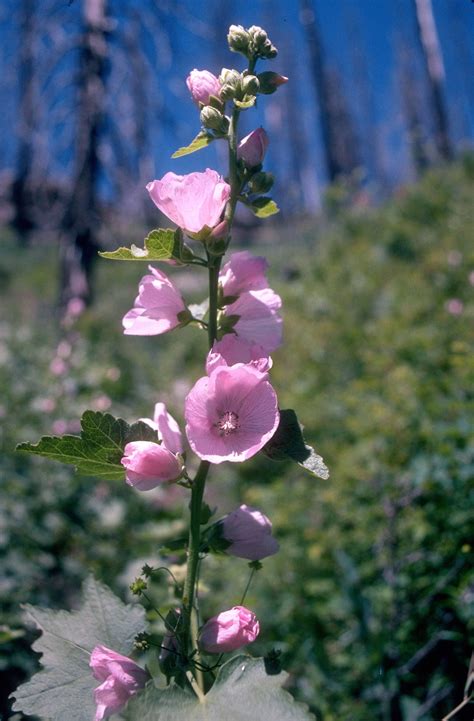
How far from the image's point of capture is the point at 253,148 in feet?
3.66

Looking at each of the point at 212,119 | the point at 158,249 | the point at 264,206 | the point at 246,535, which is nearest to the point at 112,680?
the point at 246,535

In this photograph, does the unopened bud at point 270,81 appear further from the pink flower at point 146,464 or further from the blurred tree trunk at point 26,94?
the blurred tree trunk at point 26,94

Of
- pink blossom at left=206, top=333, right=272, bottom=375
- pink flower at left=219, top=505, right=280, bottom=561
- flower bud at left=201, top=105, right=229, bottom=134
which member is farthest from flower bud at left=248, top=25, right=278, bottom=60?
pink flower at left=219, top=505, right=280, bottom=561

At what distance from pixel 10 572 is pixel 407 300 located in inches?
149

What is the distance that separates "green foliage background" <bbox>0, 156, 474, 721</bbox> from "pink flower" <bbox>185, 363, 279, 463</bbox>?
0.34 m

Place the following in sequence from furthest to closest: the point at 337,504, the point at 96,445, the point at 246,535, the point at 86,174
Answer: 1. the point at 86,174
2. the point at 337,504
3. the point at 246,535
4. the point at 96,445

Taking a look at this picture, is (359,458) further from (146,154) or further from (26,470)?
(146,154)

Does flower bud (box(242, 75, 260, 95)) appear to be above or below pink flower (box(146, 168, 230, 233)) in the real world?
above

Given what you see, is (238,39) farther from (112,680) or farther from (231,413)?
(112,680)

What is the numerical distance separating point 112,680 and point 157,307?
63cm

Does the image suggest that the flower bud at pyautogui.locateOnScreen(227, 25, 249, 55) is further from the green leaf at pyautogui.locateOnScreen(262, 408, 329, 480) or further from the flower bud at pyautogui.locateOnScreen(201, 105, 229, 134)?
the green leaf at pyautogui.locateOnScreen(262, 408, 329, 480)

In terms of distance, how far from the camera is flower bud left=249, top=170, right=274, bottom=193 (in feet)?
3.65

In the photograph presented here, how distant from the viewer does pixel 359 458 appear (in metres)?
2.81

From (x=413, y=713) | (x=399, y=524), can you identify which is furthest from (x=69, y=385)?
(x=413, y=713)
